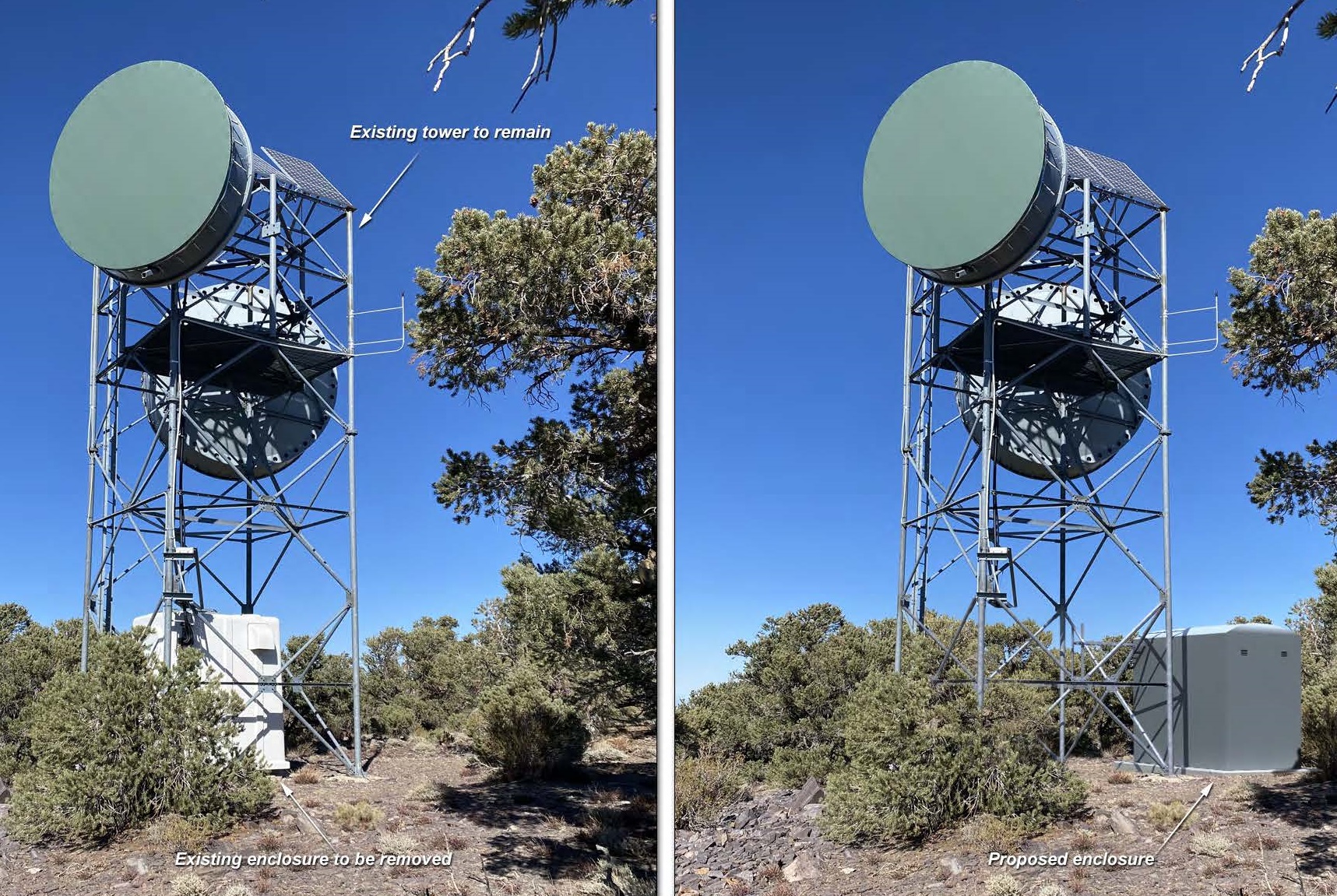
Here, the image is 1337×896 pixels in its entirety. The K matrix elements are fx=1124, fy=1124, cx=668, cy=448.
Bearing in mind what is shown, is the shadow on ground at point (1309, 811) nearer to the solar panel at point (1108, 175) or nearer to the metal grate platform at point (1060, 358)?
the metal grate platform at point (1060, 358)

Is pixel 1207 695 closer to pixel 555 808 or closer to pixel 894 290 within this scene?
Result: pixel 894 290

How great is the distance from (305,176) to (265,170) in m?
0.21

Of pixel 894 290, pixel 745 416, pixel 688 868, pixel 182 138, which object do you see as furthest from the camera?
pixel 745 416

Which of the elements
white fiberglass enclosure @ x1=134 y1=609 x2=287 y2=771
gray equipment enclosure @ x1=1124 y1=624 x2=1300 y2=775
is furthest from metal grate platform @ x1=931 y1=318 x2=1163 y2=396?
white fiberglass enclosure @ x1=134 y1=609 x2=287 y2=771

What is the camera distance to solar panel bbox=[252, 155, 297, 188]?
6008 millimetres

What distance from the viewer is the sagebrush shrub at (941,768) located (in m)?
6.41

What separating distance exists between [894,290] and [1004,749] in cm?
297

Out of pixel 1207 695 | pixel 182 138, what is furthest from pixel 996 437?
pixel 182 138

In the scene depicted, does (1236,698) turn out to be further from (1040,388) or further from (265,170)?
(265,170)

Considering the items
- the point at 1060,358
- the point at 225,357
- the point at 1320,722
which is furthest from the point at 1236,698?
the point at 225,357

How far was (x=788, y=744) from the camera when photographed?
760 centimetres

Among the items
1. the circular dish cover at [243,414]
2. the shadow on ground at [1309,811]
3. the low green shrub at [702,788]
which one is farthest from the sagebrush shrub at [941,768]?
the circular dish cover at [243,414]

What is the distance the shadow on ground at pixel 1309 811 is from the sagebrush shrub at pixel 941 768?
0.94m

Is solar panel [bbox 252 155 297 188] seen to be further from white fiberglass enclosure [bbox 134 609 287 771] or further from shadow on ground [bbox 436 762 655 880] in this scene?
shadow on ground [bbox 436 762 655 880]
